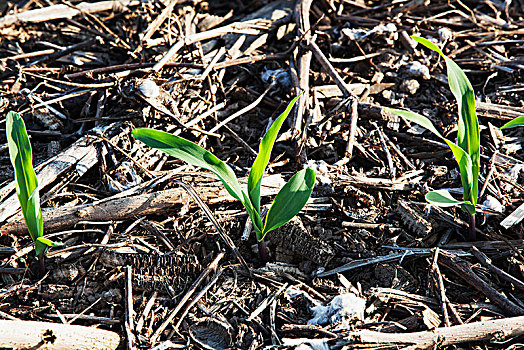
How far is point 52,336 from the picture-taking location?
1.20 meters

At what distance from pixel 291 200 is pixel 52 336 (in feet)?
→ 2.39

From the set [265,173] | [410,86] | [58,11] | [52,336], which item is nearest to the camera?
[52,336]

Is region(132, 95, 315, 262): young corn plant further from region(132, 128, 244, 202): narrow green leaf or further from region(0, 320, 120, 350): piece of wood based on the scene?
region(0, 320, 120, 350): piece of wood

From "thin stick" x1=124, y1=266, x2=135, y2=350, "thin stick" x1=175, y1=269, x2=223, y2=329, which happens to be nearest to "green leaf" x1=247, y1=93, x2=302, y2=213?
"thin stick" x1=175, y1=269, x2=223, y2=329

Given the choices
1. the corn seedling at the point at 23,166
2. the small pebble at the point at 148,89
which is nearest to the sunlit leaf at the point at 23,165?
the corn seedling at the point at 23,166

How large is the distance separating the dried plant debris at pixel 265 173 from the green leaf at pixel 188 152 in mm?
223

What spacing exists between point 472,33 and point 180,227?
1655 millimetres

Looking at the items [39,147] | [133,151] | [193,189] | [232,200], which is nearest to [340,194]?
[232,200]

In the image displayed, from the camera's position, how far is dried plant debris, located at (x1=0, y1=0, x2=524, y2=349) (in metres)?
1.34

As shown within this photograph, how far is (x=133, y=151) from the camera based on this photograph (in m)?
1.70

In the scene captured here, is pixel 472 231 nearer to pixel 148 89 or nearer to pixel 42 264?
pixel 148 89

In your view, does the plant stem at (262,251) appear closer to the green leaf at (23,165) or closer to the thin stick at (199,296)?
the thin stick at (199,296)

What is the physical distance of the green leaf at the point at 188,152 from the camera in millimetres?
1267

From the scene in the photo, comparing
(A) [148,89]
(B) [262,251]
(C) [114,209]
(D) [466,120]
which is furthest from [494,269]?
(A) [148,89]
